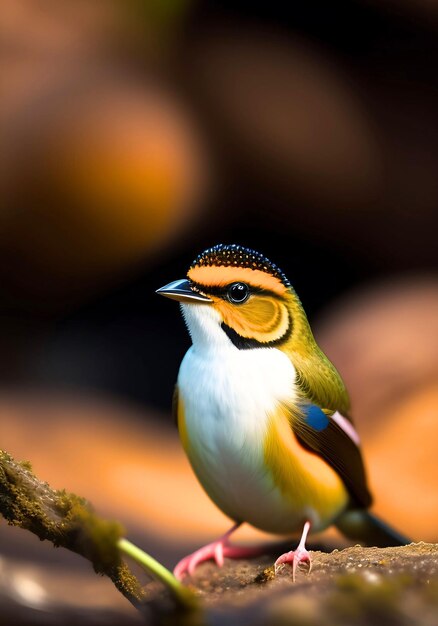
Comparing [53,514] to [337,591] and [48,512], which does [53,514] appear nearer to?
[48,512]

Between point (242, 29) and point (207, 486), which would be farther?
point (242, 29)

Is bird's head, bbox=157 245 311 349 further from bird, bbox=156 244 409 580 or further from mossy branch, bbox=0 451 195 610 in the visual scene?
mossy branch, bbox=0 451 195 610

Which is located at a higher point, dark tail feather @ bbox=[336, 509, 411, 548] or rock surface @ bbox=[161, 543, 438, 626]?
rock surface @ bbox=[161, 543, 438, 626]

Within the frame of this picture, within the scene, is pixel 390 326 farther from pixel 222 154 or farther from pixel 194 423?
pixel 194 423

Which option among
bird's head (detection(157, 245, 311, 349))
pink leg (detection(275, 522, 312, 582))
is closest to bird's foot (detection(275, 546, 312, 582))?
pink leg (detection(275, 522, 312, 582))

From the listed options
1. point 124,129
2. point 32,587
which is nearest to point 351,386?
point 124,129

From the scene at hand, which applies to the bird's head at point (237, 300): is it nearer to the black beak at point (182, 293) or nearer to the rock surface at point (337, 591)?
the black beak at point (182, 293)

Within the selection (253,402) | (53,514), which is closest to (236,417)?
(253,402)
